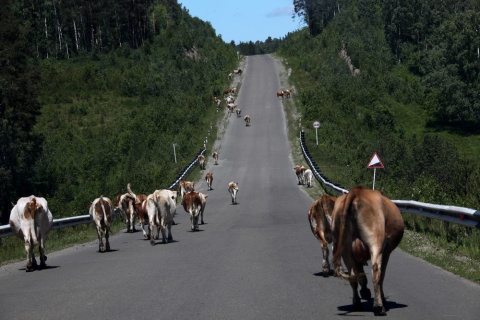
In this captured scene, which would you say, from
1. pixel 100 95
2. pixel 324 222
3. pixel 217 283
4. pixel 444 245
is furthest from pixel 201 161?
pixel 217 283

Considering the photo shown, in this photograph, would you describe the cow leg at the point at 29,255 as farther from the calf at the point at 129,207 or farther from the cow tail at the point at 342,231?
the calf at the point at 129,207

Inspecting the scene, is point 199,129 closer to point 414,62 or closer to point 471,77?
point 471,77

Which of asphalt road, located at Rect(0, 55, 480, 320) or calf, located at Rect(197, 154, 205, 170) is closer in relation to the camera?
asphalt road, located at Rect(0, 55, 480, 320)

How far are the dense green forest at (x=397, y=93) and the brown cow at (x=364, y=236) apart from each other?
47.7 feet

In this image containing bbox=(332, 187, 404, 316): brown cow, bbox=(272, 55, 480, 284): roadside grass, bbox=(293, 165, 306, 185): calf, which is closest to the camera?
bbox=(332, 187, 404, 316): brown cow

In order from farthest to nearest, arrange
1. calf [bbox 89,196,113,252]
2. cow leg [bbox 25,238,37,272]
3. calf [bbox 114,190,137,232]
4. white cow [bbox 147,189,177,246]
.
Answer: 1. calf [bbox 114,190,137,232]
2. white cow [bbox 147,189,177,246]
3. calf [bbox 89,196,113,252]
4. cow leg [bbox 25,238,37,272]

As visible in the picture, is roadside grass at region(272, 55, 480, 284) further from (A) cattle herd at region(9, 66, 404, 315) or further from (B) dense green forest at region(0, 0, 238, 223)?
(B) dense green forest at region(0, 0, 238, 223)

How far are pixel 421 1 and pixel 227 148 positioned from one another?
56922mm

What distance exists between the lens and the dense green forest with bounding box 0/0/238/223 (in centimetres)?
5336

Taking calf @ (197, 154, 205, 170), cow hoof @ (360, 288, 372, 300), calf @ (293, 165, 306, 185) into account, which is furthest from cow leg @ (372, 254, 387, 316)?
calf @ (197, 154, 205, 170)

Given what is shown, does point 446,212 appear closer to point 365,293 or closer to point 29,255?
point 365,293

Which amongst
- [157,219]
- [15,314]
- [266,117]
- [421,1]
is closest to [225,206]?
[157,219]

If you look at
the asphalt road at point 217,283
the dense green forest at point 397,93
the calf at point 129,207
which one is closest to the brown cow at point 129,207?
the calf at point 129,207

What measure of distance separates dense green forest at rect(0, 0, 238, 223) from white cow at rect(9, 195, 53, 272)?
2471 cm
